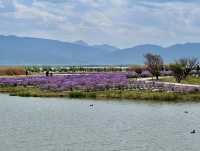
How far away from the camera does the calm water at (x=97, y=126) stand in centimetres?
3065

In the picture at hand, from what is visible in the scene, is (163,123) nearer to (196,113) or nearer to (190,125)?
(190,125)

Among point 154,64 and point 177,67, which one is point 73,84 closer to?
point 177,67

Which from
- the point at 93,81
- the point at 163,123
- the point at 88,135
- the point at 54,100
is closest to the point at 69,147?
the point at 88,135

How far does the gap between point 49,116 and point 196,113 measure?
11221 millimetres

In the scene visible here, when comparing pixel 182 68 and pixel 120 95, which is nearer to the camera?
pixel 120 95

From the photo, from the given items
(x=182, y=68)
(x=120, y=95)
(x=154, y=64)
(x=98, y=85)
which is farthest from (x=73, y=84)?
(x=154, y=64)

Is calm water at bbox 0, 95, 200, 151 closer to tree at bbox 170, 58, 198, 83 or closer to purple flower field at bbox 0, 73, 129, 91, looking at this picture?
purple flower field at bbox 0, 73, 129, 91

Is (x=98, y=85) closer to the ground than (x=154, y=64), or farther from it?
closer to the ground

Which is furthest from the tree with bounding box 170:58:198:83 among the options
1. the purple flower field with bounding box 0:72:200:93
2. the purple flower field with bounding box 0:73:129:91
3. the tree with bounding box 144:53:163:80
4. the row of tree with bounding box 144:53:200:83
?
the purple flower field with bounding box 0:73:129:91

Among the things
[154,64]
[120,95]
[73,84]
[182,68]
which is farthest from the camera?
[154,64]

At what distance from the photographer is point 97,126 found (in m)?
37.6

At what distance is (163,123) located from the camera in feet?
129

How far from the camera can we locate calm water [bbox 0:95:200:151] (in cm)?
3065

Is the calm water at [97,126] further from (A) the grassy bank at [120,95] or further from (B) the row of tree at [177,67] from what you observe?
(B) the row of tree at [177,67]
